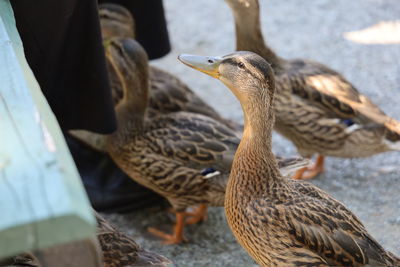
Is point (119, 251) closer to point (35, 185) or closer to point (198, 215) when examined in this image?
point (198, 215)

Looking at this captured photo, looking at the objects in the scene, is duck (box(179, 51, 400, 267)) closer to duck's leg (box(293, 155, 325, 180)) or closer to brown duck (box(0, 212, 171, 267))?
brown duck (box(0, 212, 171, 267))

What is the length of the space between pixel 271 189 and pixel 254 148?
20 cm

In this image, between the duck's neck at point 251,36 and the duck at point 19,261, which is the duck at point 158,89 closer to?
the duck's neck at point 251,36

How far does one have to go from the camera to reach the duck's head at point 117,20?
14.2 ft

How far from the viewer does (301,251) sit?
2.88 meters

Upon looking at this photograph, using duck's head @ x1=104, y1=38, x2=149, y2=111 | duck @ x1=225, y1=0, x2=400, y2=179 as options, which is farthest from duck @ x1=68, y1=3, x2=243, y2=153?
duck @ x1=225, y1=0, x2=400, y2=179

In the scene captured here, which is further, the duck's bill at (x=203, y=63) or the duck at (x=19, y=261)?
the duck's bill at (x=203, y=63)

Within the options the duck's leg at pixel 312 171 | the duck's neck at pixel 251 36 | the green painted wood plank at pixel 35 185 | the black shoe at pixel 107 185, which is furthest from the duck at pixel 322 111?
the green painted wood plank at pixel 35 185

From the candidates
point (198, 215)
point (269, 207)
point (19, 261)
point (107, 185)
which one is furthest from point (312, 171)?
point (19, 261)

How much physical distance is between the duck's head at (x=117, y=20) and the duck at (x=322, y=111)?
67cm

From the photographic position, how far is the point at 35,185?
161cm

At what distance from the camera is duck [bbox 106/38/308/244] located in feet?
12.6

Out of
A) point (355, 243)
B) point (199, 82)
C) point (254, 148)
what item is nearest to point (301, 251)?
point (355, 243)

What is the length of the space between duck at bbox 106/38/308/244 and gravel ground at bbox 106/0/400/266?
208 mm
